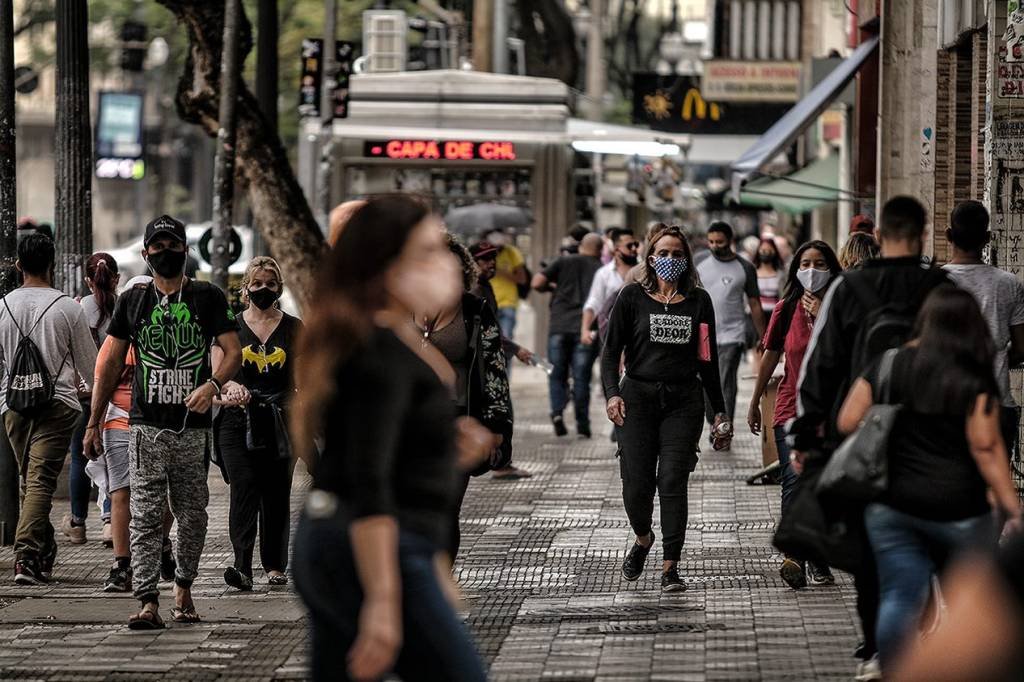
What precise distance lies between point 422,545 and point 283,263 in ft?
52.0

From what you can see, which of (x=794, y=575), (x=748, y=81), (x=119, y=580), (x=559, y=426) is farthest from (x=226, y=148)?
(x=748, y=81)

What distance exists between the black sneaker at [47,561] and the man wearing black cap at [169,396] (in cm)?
152

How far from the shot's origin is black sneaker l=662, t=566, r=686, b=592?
32.6ft

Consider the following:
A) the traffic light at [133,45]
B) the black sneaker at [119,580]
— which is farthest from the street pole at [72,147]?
the traffic light at [133,45]

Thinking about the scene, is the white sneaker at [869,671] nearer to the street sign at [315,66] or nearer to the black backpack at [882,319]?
the black backpack at [882,319]

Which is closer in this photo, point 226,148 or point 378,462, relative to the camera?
point 378,462

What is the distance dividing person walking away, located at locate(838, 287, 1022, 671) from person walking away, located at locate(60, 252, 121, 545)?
617cm

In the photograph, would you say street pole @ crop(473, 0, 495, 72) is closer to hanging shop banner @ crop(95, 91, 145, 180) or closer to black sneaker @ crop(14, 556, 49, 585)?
hanging shop banner @ crop(95, 91, 145, 180)

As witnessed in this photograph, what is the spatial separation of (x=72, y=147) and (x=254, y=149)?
618cm

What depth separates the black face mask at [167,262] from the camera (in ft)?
30.0

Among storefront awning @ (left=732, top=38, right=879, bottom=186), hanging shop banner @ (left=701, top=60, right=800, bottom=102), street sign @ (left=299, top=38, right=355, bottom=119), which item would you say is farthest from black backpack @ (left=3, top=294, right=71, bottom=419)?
hanging shop banner @ (left=701, top=60, right=800, bottom=102)

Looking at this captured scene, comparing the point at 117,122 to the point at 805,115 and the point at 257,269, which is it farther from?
the point at 257,269

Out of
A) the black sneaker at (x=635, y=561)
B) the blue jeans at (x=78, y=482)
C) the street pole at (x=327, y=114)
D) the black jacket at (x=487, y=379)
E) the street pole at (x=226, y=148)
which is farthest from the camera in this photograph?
the street pole at (x=327, y=114)

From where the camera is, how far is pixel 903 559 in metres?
6.15
